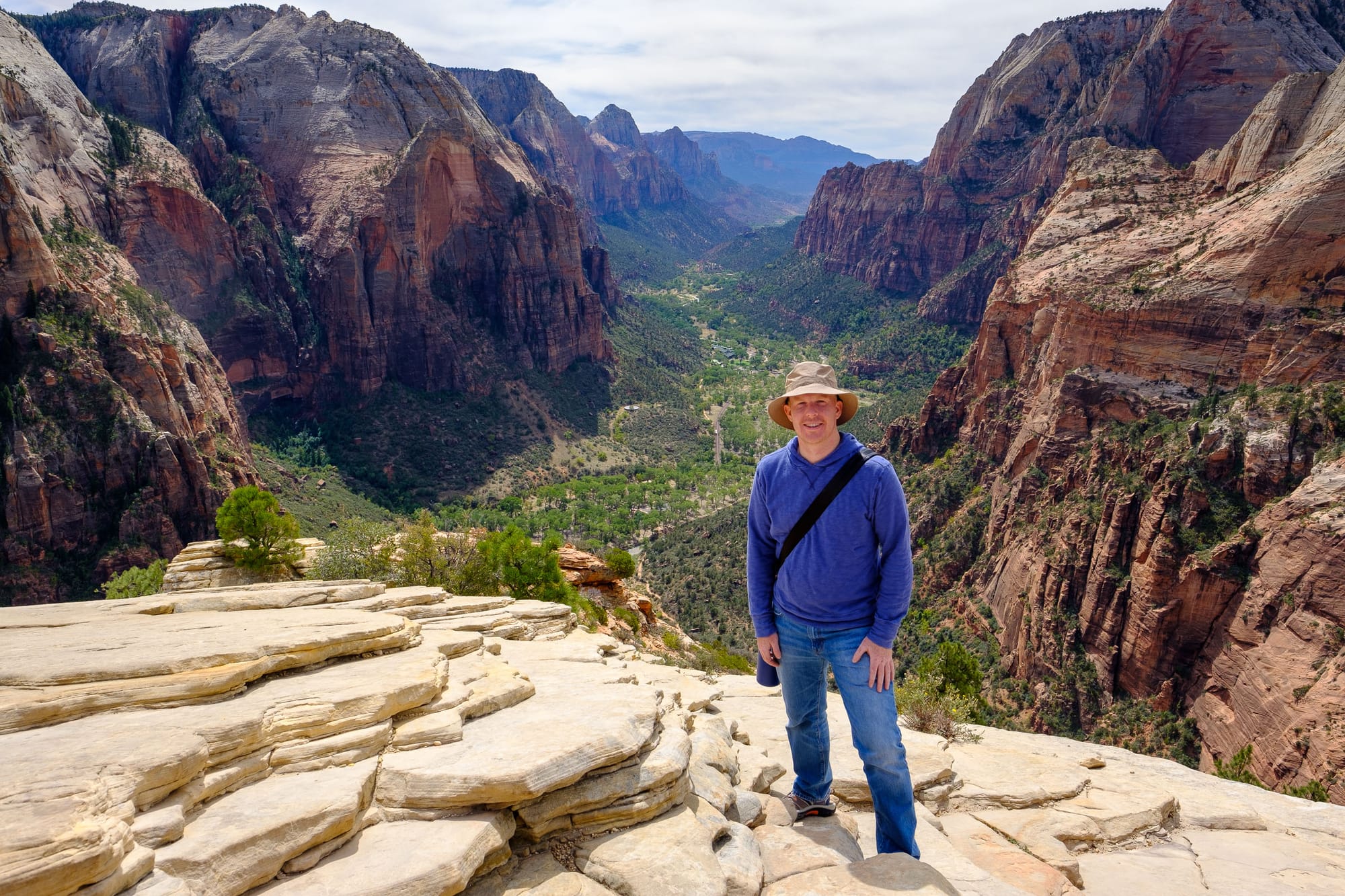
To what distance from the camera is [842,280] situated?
612 feet

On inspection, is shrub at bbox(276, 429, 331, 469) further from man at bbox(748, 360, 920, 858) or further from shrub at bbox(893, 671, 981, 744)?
man at bbox(748, 360, 920, 858)

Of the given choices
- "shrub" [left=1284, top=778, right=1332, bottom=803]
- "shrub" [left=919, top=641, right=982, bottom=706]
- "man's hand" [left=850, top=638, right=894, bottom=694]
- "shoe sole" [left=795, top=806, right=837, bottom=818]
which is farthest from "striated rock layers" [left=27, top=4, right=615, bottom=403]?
"shrub" [left=1284, top=778, right=1332, bottom=803]

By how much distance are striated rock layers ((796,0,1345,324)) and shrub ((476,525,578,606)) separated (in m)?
112

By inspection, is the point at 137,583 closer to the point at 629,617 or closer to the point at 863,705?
the point at 629,617

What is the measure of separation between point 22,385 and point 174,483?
9.77m

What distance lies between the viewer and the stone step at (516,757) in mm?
7039

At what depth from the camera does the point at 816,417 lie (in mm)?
7438

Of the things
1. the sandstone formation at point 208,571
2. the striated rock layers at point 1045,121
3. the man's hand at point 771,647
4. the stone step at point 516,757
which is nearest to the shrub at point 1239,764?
the man's hand at point 771,647

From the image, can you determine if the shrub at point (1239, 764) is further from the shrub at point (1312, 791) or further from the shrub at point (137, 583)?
the shrub at point (137, 583)

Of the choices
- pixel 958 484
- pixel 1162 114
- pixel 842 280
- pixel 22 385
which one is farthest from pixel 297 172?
pixel 842 280

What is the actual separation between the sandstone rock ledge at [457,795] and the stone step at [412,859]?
0.08ft

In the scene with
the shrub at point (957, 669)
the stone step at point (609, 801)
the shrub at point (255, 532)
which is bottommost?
the shrub at point (957, 669)

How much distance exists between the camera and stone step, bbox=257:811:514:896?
19.3 feet

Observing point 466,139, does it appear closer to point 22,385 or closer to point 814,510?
point 22,385
